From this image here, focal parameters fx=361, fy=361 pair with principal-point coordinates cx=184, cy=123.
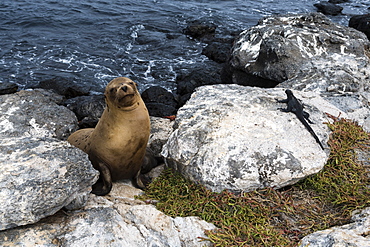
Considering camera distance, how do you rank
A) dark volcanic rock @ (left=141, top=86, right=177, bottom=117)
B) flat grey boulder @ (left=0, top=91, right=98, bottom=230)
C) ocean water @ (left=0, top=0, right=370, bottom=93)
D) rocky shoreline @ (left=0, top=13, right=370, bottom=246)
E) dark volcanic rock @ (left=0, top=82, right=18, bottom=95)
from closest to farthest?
flat grey boulder @ (left=0, top=91, right=98, bottom=230)
rocky shoreline @ (left=0, top=13, right=370, bottom=246)
dark volcanic rock @ (left=141, top=86, right=177, bottom=117)
dark volcanic rock @ (left=0, top=82, right=18, bottom=95)
ocean water @ (left=0, top=0, right=370, bottom=93)

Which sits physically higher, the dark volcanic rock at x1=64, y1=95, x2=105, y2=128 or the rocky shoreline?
the rocky shoreline

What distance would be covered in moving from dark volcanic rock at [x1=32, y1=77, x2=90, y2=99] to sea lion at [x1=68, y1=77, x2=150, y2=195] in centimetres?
765

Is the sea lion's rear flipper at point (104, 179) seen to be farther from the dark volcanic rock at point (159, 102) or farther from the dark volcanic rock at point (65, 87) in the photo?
the dark volcanic rock at point (65, 87)

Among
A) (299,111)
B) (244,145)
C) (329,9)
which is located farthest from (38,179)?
(329,9)

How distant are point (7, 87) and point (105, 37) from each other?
21.9ft

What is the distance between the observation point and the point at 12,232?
127 inches

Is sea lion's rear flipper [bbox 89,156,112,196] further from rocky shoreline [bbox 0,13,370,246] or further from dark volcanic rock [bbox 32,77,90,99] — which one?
dark volcanic rock [bbox 32,77,90,99]

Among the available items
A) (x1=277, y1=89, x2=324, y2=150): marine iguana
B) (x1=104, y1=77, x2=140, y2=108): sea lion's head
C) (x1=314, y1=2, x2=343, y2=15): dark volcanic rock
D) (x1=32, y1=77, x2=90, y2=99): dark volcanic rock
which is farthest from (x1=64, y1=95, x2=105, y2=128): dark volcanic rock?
(x1=314, y1=2, x2=343, y2=15): dark volcanic rock

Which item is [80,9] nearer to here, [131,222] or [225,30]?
[225,30]

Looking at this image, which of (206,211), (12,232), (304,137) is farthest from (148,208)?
(304,137)

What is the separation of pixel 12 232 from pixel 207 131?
2589 millimetres

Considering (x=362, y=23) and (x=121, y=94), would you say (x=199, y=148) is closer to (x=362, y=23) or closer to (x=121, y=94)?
(x=121, y=94)

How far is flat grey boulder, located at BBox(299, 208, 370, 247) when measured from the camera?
3265 mm

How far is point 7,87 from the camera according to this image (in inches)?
468
